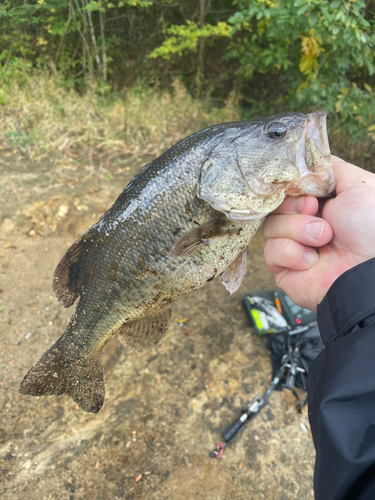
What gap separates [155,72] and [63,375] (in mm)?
7985

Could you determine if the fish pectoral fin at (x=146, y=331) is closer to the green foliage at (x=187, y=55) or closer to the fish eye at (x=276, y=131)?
the fish eye at (x=276, y=131)

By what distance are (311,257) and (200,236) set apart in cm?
68

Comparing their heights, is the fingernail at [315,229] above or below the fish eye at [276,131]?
below

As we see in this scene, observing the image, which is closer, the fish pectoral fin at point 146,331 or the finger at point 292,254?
the finger at point 292,254

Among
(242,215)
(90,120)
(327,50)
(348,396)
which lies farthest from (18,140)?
(348,396)

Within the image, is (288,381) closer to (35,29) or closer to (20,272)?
(20,272)

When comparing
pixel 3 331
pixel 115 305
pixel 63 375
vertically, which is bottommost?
pixel 3 331

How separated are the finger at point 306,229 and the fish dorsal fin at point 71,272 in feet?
3.56

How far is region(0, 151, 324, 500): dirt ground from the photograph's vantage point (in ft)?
8.12

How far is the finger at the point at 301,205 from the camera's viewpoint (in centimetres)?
166

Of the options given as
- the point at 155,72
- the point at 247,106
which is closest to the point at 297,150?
the point at 247,106

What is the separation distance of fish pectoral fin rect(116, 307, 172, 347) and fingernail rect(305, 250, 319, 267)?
2.87 ft

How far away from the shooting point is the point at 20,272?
3.88m

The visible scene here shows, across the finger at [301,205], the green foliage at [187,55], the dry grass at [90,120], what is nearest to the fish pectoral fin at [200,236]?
the finger at [301,205]
